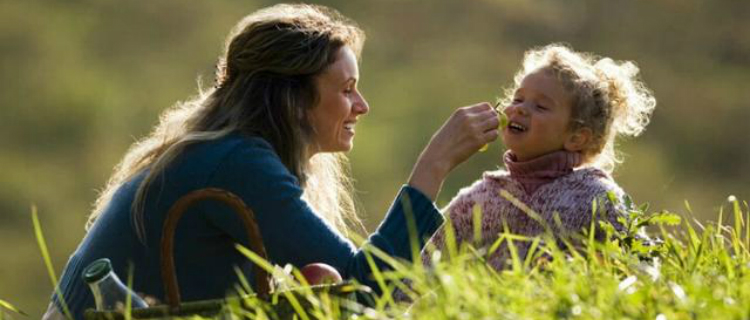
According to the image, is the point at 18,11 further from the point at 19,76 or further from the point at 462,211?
the point at 462,211

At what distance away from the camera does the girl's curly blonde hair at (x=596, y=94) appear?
5117 mm

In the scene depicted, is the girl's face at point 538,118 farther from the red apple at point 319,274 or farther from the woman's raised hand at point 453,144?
the red apple at point 319,274

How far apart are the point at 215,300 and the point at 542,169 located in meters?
1.96

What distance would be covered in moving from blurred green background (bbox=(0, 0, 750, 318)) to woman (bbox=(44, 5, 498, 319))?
23646mm

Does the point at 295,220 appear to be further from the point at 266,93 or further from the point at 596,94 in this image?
the point at 596,94

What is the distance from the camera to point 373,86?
32219 millimetres

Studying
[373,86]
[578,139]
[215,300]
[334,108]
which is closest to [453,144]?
[334,108]

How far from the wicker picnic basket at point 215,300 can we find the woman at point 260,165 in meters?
0.69

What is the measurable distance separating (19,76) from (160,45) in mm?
3117

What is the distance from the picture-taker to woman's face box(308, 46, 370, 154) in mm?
4582

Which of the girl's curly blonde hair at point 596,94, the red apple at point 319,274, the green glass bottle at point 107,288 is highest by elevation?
the girl's curly blonde hair at point 596,94

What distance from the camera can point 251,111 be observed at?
4457 millimetres

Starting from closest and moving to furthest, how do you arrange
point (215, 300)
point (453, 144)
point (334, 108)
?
point (215, 300)
point (453, 144)
point (334, 108)

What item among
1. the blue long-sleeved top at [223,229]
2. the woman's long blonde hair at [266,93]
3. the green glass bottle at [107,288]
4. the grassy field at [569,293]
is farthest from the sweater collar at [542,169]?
the green glass bottle at [107,288]
